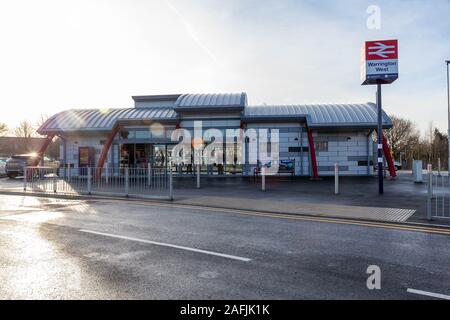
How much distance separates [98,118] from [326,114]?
19.0m

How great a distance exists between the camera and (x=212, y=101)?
2781 cm

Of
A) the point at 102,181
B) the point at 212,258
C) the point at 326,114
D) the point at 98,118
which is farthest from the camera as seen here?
the point at 98,118

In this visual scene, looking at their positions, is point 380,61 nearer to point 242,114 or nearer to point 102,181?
point 242,114

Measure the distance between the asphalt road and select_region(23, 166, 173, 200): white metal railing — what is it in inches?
239

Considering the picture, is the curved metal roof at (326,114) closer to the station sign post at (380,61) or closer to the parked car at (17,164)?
the station sign post at (380,61)

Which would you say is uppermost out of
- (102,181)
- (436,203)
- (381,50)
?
(381,50)

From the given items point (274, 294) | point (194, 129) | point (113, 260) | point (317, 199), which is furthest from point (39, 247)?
point (194, 129)

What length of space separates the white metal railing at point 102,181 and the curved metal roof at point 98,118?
10.0 metres

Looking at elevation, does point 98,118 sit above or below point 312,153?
above

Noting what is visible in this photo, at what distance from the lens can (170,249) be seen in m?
6.36

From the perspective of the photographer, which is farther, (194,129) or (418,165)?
(194,129)

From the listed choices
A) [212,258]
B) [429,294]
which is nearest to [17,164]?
[212,258]

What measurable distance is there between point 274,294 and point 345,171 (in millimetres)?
25096
